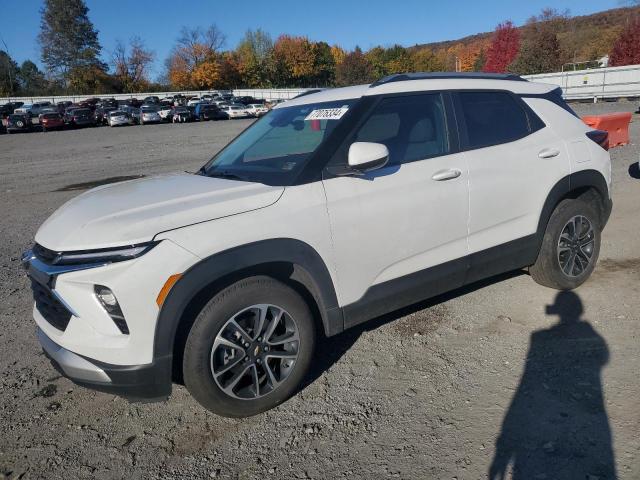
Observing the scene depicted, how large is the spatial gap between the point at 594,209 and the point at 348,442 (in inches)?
128

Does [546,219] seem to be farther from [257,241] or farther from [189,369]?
[189,369]

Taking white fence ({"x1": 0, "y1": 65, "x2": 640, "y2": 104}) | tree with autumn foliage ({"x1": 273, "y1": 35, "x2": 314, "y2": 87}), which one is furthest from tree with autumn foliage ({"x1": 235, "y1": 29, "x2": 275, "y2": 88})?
white fence ({"x1": 0, "y1": 65, "x2": 640, "y2": 104})

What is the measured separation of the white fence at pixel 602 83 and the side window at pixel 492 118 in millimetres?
28686

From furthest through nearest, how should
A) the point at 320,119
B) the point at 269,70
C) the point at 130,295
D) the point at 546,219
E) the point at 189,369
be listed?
the point at 269,70 → the point at 546,219 → the point at 320,119 → the point at 189,369 → the point at 130,295

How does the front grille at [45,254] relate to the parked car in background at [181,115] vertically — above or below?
below

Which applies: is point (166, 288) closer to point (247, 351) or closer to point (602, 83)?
point (247, 351)

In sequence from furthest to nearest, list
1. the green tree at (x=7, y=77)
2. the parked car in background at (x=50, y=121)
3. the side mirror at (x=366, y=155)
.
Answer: the green tree at (x=7, y=77), the parked car in background at (x=50, y=121), the side mirror at (x=366, y=155)

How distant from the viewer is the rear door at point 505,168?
379cm

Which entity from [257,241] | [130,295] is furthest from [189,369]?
[257,241]

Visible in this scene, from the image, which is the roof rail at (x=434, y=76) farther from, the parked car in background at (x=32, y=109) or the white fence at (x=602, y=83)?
the parked car in background at (x=32, y=109)

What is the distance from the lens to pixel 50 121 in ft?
125

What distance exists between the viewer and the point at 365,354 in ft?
12.2

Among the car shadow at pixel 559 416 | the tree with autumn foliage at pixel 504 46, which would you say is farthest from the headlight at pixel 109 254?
the tree with autumn foliage at pixel 504 46

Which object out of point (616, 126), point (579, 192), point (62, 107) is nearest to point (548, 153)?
point (579, 192)
